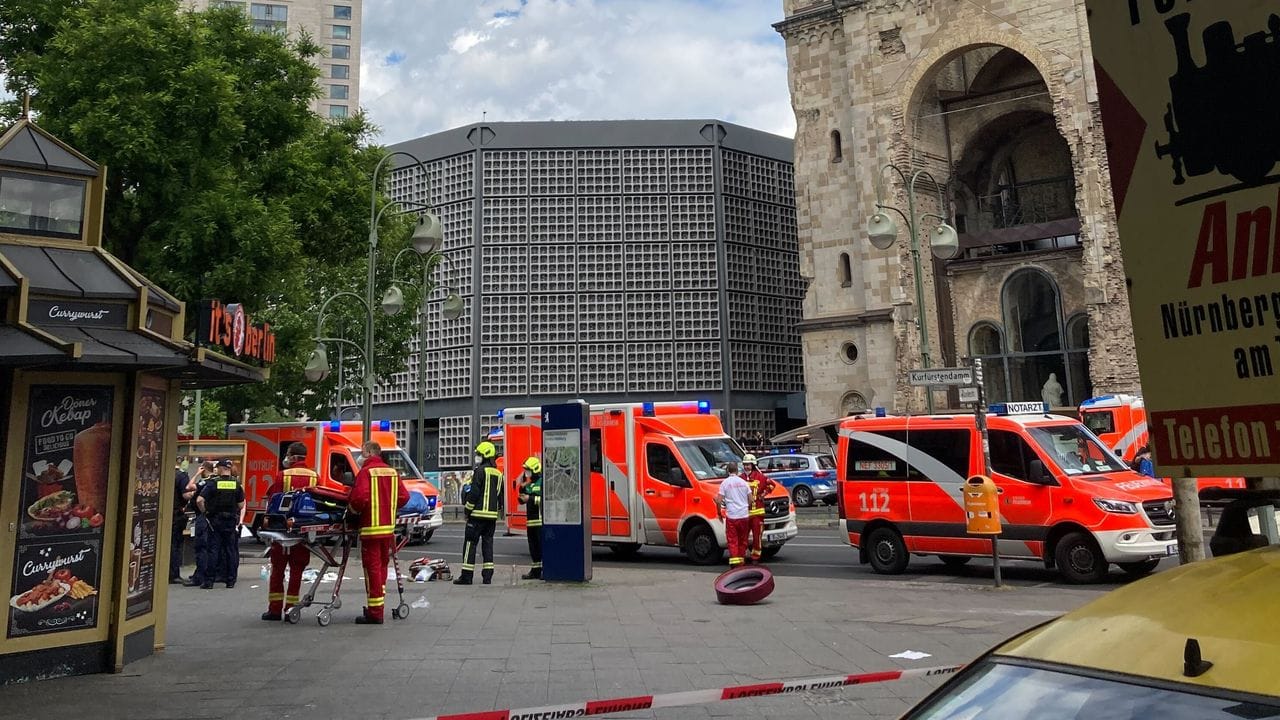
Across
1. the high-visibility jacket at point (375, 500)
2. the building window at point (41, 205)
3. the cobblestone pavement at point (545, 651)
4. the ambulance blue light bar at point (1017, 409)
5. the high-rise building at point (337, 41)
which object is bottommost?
the cobblestone pavement at point (545, 651)

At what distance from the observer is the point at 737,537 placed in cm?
1511

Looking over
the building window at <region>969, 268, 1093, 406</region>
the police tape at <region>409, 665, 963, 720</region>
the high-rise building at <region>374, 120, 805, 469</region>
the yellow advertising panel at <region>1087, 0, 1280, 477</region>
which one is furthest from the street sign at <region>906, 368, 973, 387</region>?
the high-rise building at <region>374, 120, 805, 469</region>

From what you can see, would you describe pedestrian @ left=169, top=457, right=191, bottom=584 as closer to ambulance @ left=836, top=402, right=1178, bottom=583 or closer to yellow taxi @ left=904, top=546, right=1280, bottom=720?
ambulance @ left=836, top=402, right=1178, bottom=583

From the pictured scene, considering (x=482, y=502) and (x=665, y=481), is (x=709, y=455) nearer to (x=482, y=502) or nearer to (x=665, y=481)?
(x=665, y=481)

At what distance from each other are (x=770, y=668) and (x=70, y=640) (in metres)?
5.75

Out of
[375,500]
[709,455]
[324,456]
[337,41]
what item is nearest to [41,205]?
[375,500]

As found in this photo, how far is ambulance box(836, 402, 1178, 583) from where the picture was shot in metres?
13.0

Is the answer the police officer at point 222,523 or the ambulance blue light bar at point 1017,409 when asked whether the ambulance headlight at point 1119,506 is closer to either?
the ambulance blue light bar at point 1017,409

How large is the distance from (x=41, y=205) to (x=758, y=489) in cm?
1157

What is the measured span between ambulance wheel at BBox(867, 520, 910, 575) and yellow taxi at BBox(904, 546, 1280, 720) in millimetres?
13437

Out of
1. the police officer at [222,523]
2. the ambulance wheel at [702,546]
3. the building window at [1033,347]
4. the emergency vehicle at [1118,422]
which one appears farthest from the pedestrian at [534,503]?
the building window at [1033,347]

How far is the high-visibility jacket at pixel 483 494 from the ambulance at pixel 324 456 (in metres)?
8.25

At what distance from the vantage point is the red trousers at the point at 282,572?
35.4 ft

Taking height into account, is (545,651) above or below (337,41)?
below
